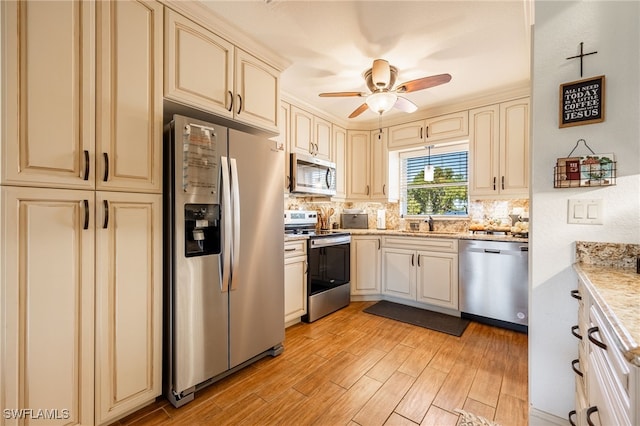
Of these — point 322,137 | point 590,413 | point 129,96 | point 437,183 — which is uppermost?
point 322,137

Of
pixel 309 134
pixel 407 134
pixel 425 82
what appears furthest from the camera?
pixel 407 134

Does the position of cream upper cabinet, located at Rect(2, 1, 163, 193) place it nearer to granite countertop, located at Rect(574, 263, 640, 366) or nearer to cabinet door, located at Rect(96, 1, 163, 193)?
cabinet door, located at Rect(96, 1, 163, 193)

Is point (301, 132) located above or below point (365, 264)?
above

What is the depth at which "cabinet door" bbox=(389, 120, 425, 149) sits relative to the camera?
3.59 meters

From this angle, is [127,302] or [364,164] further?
[364,164]

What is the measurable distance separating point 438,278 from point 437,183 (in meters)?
1.38

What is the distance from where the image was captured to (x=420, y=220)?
3.89m

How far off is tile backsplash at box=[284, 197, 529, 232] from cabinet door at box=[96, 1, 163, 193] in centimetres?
197

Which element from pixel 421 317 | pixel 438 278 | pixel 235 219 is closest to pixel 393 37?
pixel 235 219

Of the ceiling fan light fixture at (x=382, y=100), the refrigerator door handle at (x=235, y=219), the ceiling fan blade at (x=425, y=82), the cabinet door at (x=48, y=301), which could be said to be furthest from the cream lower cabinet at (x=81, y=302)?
the ceiling fan blade at (x=425, y=82)

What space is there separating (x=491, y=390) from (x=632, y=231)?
1265 millimetres

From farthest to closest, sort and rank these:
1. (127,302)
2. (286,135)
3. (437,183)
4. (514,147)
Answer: (437,183) → (286,135) → (514,147) → (127,302)

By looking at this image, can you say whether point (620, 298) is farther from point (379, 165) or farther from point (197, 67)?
point (379, 165)

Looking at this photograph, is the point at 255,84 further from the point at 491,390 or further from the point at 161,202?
the point at 491,390
